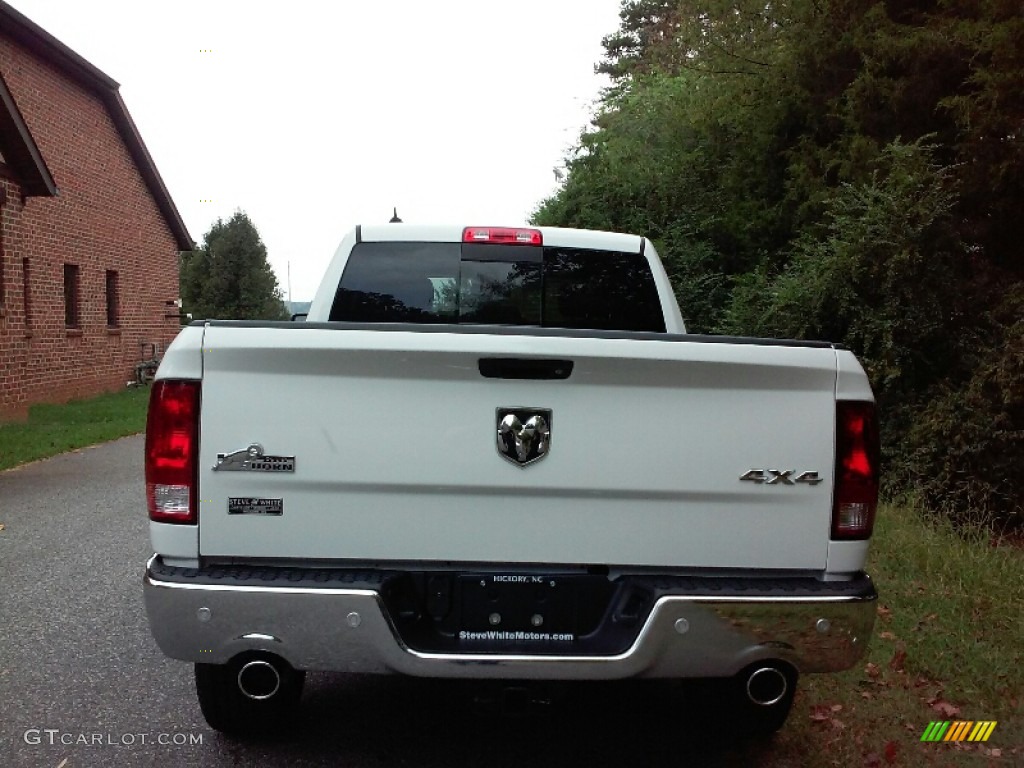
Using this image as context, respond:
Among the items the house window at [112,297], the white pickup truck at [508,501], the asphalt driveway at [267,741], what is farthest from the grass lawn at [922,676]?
the house window at [112,297]

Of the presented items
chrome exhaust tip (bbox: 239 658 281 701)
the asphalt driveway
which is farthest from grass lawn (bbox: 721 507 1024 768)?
chrome exhaust tip (bbox: 239 658 281 701)

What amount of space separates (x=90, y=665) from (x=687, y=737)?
2736mm

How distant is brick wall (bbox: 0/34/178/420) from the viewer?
14.8m

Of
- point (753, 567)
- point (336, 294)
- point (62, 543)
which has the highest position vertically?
point (336, 294)

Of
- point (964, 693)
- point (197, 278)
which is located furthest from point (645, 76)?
point (197, 278)

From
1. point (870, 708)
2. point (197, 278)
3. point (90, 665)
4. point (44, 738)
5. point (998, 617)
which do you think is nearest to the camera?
point (44, 738)

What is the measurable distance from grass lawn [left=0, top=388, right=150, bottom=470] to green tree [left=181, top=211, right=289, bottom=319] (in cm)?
2999

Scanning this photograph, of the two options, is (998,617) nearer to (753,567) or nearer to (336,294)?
(753,567)

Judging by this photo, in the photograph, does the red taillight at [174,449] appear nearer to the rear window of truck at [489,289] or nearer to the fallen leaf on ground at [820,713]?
the rear window of truck at [489,289]

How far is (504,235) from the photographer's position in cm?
474

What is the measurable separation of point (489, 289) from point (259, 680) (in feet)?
7.27

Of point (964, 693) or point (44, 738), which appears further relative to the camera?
point (964, 693)

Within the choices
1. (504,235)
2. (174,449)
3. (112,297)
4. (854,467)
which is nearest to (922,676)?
(854,467)

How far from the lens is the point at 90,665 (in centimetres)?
459
